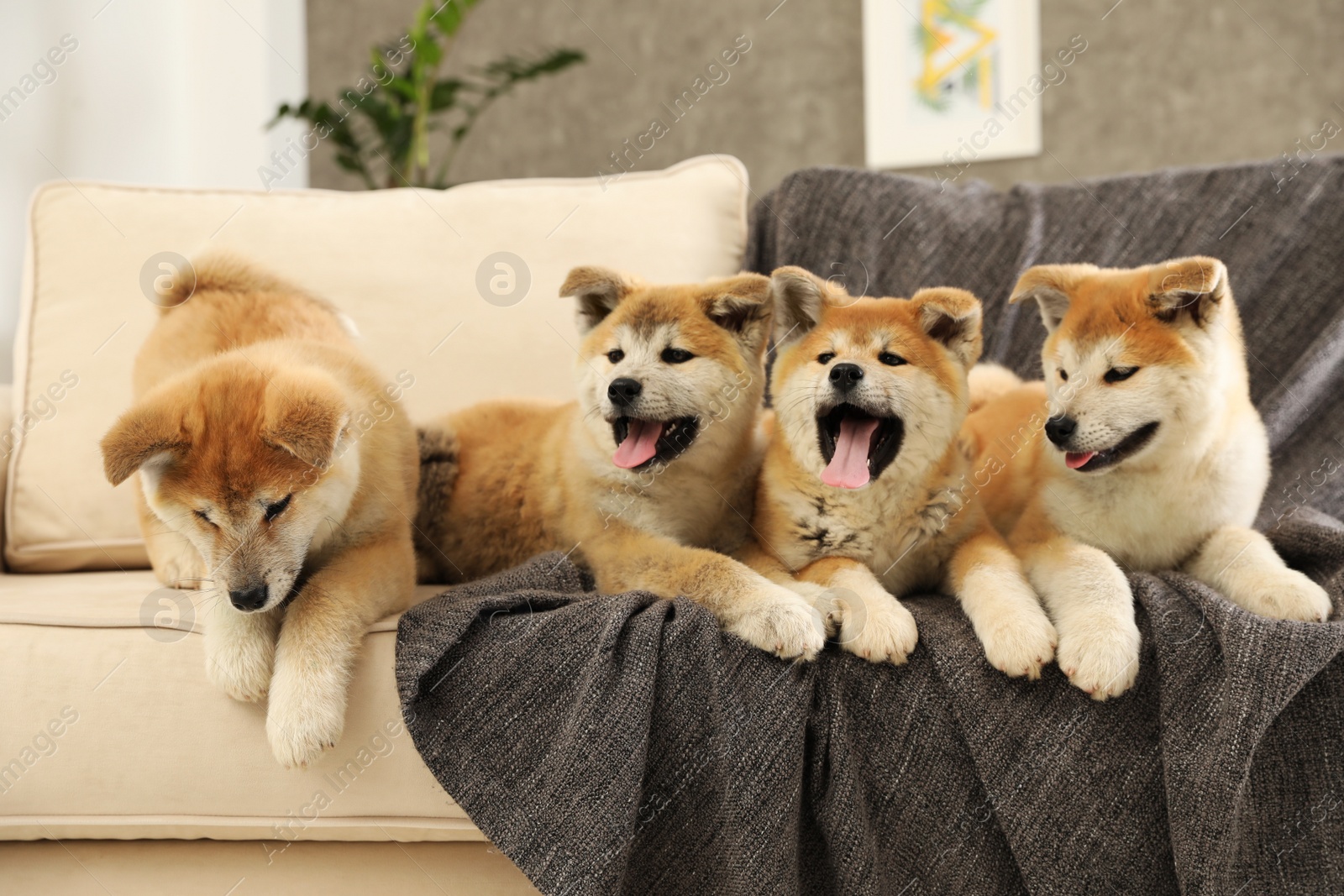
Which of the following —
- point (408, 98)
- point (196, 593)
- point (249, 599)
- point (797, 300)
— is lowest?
point (196, 593)

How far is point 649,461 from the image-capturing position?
1692 millimetres

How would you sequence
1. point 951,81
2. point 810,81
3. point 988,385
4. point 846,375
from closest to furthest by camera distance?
point 846,375
point 988,385
point 951,81
point 810,81

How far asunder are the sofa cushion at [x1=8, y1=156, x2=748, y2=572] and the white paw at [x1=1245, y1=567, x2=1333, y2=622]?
135 cm

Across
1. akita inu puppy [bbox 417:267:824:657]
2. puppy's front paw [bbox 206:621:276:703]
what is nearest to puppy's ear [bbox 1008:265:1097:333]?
akita inu puppy [bbox 417:267:824:657]

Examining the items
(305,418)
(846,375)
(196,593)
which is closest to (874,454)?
(846,375)

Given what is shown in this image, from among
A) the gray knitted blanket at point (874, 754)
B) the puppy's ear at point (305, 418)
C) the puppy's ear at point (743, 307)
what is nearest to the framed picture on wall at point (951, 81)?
the puppy's ear at point (743, 307)

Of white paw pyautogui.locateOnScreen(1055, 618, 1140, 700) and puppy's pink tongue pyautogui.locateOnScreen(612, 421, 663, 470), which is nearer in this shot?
white paw pyautogui.locateOnScreen(1055, 618, 1140, 700)

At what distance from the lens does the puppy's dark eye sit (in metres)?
1.43

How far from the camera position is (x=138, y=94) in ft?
11.6

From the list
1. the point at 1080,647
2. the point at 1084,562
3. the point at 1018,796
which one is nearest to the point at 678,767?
the point at 1018,796

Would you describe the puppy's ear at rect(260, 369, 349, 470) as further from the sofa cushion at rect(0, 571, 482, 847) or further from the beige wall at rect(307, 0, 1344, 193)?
the beige wall at rect(307, 0, 1344, 193)

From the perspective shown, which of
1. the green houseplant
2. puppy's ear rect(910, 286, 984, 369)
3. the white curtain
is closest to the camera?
puppy's ear rect(910, 286, 984, 369)

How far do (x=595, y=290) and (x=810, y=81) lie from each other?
2.60 m

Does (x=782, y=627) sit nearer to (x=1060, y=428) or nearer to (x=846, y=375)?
(x=846, y=375)
